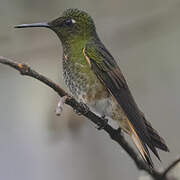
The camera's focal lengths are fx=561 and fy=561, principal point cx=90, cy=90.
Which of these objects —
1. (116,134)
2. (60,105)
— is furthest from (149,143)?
(60,105)

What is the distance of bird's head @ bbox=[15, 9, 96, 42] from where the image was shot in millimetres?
3467

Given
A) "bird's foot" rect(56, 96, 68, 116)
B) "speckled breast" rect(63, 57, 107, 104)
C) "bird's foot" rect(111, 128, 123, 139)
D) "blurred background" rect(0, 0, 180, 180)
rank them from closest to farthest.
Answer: "bird's foot" rect(56, 96, 68, 116) → "bird's foot" rect(111, 128, 123, 139) → "speckled breast" rect(63, 57, 107, 104) → "blurred background" rect(0, 0, 180, 180)

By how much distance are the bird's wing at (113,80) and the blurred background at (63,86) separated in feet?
1.57

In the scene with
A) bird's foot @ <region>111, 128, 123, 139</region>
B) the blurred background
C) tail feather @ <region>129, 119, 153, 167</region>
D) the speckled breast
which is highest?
bird's foot @ <region>111, 128, 123, 139</region>

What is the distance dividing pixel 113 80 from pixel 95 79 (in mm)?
108

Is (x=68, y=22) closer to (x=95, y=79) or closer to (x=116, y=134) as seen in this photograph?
(x=95, y=79)

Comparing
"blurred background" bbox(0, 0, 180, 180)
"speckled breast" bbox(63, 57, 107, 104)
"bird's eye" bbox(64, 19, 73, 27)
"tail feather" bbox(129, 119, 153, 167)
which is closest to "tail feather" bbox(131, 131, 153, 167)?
"tail feather" bbox(129, 119, 153, 167)

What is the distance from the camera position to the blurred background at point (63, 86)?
13.5ft

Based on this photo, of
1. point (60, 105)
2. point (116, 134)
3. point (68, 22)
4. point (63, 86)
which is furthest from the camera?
point (63, 86)

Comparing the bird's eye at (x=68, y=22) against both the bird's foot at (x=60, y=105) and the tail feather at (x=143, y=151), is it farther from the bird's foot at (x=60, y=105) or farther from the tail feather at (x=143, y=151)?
the bird's foot at (x=60, y=105)

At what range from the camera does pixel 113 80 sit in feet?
11.0

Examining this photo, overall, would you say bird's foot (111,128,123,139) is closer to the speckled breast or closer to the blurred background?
the speckled breast

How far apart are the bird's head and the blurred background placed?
498 mm

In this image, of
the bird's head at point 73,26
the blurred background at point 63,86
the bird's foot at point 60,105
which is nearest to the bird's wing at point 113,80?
the bird's head at point 73,26
